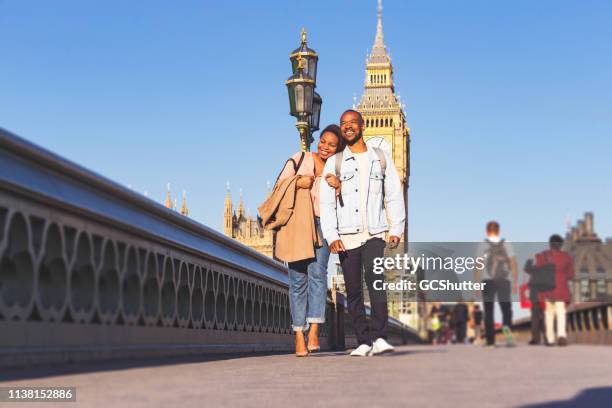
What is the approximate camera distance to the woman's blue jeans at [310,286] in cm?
930

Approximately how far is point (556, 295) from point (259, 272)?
14.8ft

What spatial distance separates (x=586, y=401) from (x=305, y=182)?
5.33 metres

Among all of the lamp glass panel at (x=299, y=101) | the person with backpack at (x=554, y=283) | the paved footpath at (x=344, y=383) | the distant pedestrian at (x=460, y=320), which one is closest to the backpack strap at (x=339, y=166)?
the person with backpack at (x=554, y=283)

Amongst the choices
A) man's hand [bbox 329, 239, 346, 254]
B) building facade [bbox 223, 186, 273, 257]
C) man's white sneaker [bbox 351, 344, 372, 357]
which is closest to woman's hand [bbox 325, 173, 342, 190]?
man's hand [bbox 329, 239, 346, 254]

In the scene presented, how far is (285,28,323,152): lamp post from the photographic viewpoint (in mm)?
15078

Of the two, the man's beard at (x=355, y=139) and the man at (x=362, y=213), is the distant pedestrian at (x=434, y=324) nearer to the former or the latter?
the man at (x=362, y=213)

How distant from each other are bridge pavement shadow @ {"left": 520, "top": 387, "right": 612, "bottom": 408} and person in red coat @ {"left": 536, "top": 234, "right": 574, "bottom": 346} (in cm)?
374

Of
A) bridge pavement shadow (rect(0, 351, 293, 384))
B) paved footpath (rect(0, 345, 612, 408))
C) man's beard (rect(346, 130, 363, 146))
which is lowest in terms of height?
paved footpath (rect(0, 345, 612, 408))

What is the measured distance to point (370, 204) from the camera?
8484 mm

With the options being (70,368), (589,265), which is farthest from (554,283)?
(70,368)

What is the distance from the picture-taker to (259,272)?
12.0m

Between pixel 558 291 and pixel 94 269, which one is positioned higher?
pixel 94 269

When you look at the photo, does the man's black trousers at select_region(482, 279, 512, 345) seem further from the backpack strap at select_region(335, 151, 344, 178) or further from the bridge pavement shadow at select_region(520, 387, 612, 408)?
the bridge pavement shadow at select_region(520, 387, 612, 408)

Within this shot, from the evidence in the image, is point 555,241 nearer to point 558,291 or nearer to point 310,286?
point 558,291
